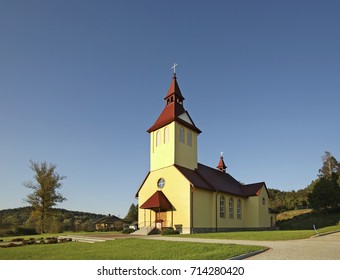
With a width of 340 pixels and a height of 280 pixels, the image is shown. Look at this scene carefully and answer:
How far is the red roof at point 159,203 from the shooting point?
2734 centimetres

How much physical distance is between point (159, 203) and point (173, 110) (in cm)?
1005

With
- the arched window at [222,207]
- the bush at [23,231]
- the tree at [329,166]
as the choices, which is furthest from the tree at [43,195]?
the tree at [329,166]

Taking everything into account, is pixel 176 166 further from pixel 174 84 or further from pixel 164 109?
pixel 174 84

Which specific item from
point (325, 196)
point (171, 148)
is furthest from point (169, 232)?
point (325, 196)

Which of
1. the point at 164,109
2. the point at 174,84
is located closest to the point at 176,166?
the point at 164,109

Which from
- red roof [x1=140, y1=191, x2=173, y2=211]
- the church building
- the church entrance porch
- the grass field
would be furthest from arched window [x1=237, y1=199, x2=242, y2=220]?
red roof [x1=140, y1=191, x2=173, y2=211]

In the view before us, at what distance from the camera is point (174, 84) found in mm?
33625

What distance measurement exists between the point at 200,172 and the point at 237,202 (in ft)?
22.1

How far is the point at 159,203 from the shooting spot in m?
27.3

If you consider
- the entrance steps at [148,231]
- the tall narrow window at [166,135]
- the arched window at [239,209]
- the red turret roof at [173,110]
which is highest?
the red turret roof at [173,110]

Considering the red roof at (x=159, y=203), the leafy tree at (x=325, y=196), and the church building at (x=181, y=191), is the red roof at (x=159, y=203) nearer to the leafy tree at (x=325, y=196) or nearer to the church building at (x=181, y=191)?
the church building at (x=181, y=191)

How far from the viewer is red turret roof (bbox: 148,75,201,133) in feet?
102

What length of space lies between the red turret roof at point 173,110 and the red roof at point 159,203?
7497 millimetres

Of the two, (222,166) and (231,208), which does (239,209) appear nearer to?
(231,208)
